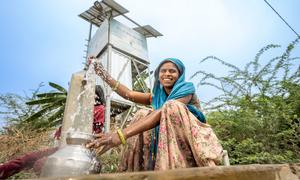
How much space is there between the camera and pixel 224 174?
0.95 metres

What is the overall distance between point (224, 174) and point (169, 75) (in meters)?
1.32

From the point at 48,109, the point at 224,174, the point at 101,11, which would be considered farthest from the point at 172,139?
the point at 101,11

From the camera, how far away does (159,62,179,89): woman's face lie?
85.4 inches

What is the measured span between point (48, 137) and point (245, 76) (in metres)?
4.51

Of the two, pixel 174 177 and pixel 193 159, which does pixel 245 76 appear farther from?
pixel 174 177

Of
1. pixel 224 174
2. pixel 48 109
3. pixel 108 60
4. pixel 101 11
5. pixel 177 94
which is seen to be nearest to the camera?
pixel 224 174

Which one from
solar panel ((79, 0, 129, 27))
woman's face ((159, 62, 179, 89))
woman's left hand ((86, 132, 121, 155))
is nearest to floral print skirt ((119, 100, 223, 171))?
woman's left hand ((86, 132, 121, 155))

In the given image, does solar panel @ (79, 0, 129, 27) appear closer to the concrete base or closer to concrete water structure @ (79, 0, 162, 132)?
concrete water structure @ (79, 0, 162, 132)

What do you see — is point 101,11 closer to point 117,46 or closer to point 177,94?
point 117,46

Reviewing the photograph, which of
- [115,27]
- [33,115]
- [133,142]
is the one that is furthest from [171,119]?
[115,27]

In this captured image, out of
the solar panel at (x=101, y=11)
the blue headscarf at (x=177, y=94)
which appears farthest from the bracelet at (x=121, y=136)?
the solar panel at (x=101, y=11)

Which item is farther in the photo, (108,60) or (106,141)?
(108,60)

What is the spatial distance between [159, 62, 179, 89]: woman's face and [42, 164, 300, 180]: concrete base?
1.21m

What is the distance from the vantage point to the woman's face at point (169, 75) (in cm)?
217
